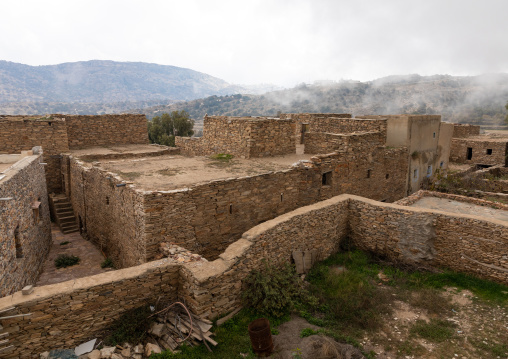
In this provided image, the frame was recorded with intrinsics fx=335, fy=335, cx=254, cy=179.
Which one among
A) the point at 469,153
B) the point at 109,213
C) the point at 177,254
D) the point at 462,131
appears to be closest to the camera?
the point at 177,254

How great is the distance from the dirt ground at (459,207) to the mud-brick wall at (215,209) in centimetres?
423

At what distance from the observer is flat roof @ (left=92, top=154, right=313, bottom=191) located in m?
8.85

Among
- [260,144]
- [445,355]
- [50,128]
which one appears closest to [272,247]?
[445,355]

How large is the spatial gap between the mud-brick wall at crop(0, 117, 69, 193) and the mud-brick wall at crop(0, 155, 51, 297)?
323 cm

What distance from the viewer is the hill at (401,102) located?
273 feet

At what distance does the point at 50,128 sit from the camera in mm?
14906

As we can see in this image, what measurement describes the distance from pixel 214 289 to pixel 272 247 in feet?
6.32

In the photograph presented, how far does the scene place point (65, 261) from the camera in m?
10.6

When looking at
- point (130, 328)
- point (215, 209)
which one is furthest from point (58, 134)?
point (130, 328)

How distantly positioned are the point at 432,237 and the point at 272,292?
4467 millimetres

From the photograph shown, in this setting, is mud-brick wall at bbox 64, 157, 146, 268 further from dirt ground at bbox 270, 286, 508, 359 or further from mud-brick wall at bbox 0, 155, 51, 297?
dirt ground at bbox 270, 286, 508, 359

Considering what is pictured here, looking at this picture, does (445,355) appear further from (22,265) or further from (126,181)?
(22,265)

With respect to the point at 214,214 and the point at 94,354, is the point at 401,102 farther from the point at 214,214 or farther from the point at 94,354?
the point at 94,354

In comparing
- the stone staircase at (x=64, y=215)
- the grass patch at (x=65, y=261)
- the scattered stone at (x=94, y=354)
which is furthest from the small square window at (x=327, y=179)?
the stone staircase at (x=64, y=215)
